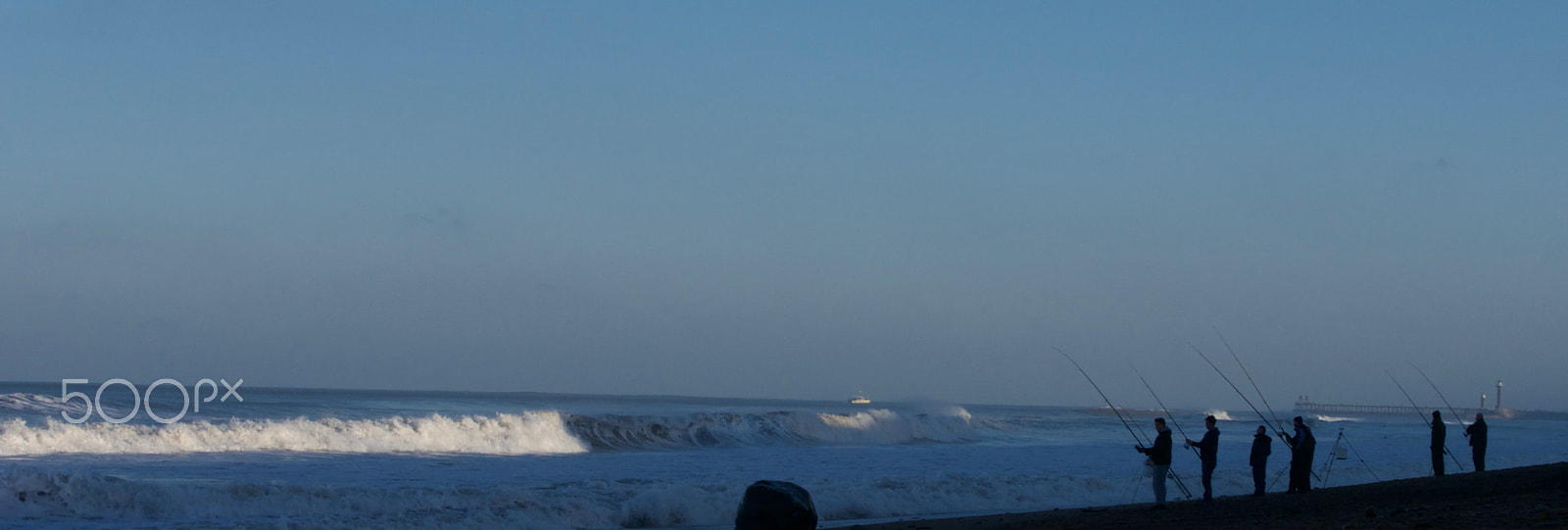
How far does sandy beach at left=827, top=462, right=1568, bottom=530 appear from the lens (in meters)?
9.39

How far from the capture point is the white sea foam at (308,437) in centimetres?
2117

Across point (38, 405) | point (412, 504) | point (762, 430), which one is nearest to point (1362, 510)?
point (412, 504)

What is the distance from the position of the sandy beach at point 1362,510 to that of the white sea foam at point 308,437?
15.4 m

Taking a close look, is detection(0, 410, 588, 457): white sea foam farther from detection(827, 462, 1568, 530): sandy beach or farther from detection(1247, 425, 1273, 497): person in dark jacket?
detection(1247, 425, 1273, 497): person in dark jacket

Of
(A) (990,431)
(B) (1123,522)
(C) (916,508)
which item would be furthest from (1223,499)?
(A) (990,431)

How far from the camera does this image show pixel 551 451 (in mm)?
28016

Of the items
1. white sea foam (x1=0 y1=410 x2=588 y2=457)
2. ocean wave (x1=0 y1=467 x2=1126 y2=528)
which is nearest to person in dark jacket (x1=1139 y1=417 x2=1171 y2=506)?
ocean wave (x1=0 y1=467 x2=1126 y2=528)

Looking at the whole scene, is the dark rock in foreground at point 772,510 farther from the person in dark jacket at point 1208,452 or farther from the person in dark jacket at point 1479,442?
the person in dark jacket at point 1479,442

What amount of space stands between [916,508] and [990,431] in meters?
32.9

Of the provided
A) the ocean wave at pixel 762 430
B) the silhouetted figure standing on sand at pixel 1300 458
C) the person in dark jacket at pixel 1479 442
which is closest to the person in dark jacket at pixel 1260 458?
the silhouetted figure standing on sand at pixel 1300 458

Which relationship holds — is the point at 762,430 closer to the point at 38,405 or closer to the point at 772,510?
the point at 38,405

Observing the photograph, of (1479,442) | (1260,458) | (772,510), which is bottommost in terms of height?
(772,510)

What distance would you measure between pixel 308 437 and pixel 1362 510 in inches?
810

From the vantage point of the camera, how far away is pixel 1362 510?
11.3 m
